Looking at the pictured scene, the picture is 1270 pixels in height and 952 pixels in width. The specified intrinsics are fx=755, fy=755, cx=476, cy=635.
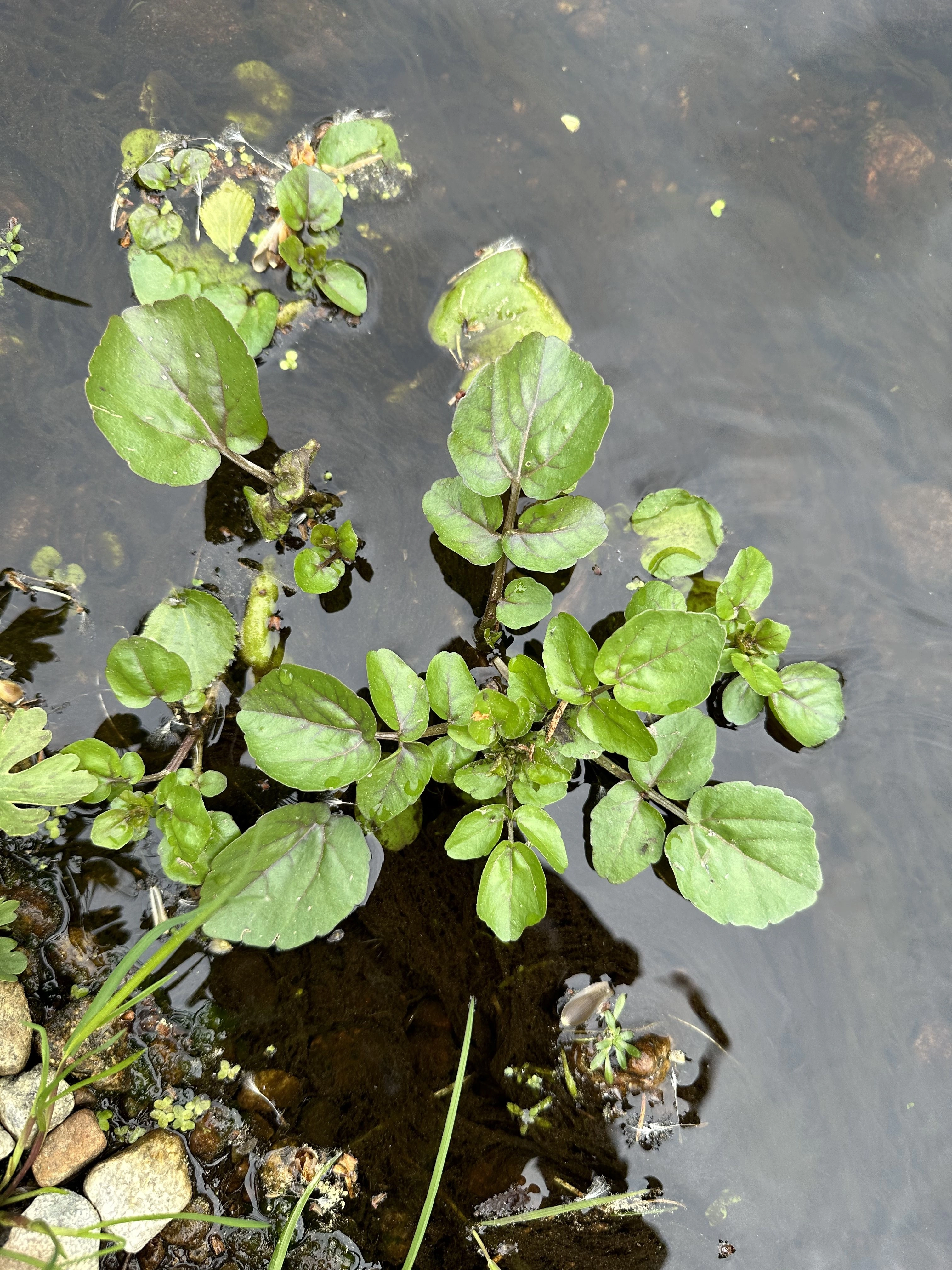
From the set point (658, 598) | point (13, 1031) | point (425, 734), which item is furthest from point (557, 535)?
point (13, 1031)

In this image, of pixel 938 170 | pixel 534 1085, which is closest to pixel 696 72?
pixel 938 170

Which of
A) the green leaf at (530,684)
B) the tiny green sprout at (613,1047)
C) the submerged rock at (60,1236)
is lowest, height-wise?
the submerged rock at (60,1236)

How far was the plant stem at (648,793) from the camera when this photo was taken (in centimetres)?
234

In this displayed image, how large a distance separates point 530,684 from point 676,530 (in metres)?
0.76

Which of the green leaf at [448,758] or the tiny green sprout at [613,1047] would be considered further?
the tiny green sprout at [613,1047]

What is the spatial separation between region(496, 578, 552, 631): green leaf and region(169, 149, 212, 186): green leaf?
1690mm

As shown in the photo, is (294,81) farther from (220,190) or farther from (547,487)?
(547,487)

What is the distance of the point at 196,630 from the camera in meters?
2.36

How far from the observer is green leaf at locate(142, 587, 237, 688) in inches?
92.2

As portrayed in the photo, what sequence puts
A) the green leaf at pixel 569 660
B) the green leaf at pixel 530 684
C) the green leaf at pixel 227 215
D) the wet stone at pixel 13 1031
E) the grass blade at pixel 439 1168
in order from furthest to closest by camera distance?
the green leaf at pixel 227 215, the wet stone at pixel 13 1031, the green leaf at pixel 530 684, the green leaf at pixel 569 660, the grass blade at pixel 439 1168

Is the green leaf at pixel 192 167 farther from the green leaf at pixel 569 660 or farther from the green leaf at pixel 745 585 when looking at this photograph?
the green leaf at pixel 745 585

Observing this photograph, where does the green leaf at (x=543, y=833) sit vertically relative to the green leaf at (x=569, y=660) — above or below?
below

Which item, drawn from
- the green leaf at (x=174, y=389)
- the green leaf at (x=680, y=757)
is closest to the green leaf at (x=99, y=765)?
the green leaf at (x=174, y=389)

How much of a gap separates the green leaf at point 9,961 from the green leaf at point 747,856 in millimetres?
1992
